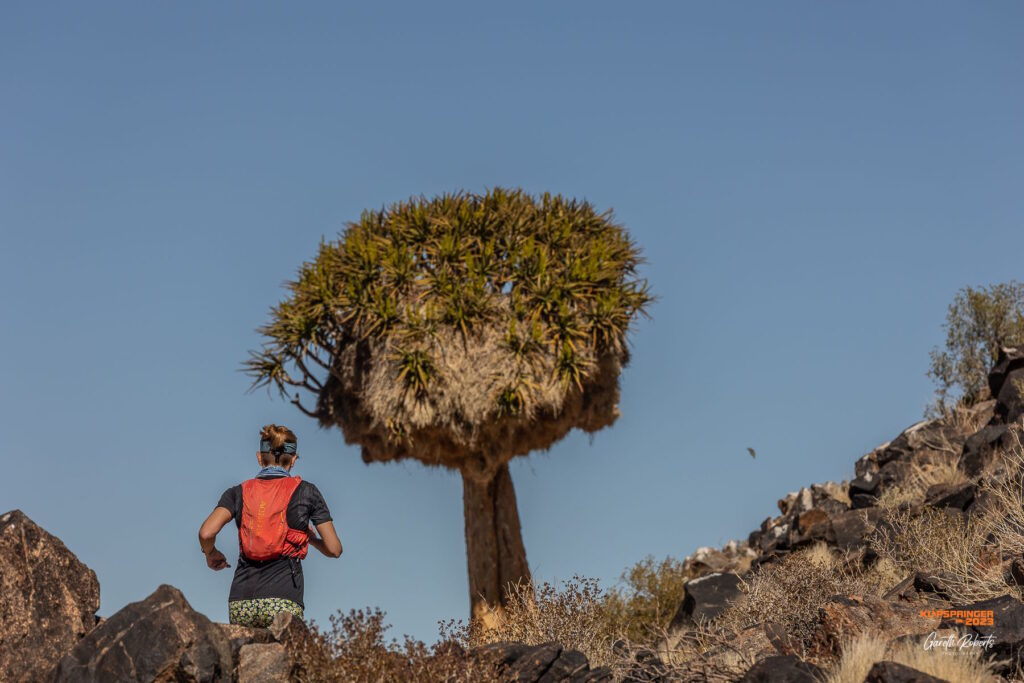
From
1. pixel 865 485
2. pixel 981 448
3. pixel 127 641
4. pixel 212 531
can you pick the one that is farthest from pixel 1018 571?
pixel 865 485

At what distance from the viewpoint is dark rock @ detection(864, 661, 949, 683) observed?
21.9 feet

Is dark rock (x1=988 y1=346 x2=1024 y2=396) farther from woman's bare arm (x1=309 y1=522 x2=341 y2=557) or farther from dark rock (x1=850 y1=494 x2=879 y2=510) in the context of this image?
woman's bare arm (x1=309 y1=522 x2=341 y2=557)

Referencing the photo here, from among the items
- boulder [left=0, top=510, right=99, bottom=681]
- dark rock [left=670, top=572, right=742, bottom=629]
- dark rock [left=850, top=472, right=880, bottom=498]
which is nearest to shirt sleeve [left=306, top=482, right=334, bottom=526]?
boulder [left=0, top=510, right=99, bottom=681]

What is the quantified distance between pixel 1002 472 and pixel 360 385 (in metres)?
8.68

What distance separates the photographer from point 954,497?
44.2ft

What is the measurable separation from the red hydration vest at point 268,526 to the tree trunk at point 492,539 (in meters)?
8.25

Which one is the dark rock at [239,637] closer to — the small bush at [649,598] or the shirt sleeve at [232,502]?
the shirt sleeve at [232,502]

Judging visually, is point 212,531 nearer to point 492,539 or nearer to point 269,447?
point 269,447

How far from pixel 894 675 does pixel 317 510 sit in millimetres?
4091

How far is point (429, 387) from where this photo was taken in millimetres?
14969

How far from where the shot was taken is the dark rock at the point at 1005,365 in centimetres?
1577

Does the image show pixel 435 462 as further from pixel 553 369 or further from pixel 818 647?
pixel 818 647

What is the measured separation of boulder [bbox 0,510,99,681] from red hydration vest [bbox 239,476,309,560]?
1.50 meters

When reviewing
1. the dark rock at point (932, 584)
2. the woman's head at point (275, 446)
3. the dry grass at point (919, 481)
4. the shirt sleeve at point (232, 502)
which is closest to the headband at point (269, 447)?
the woman's head at point (275, 446)
